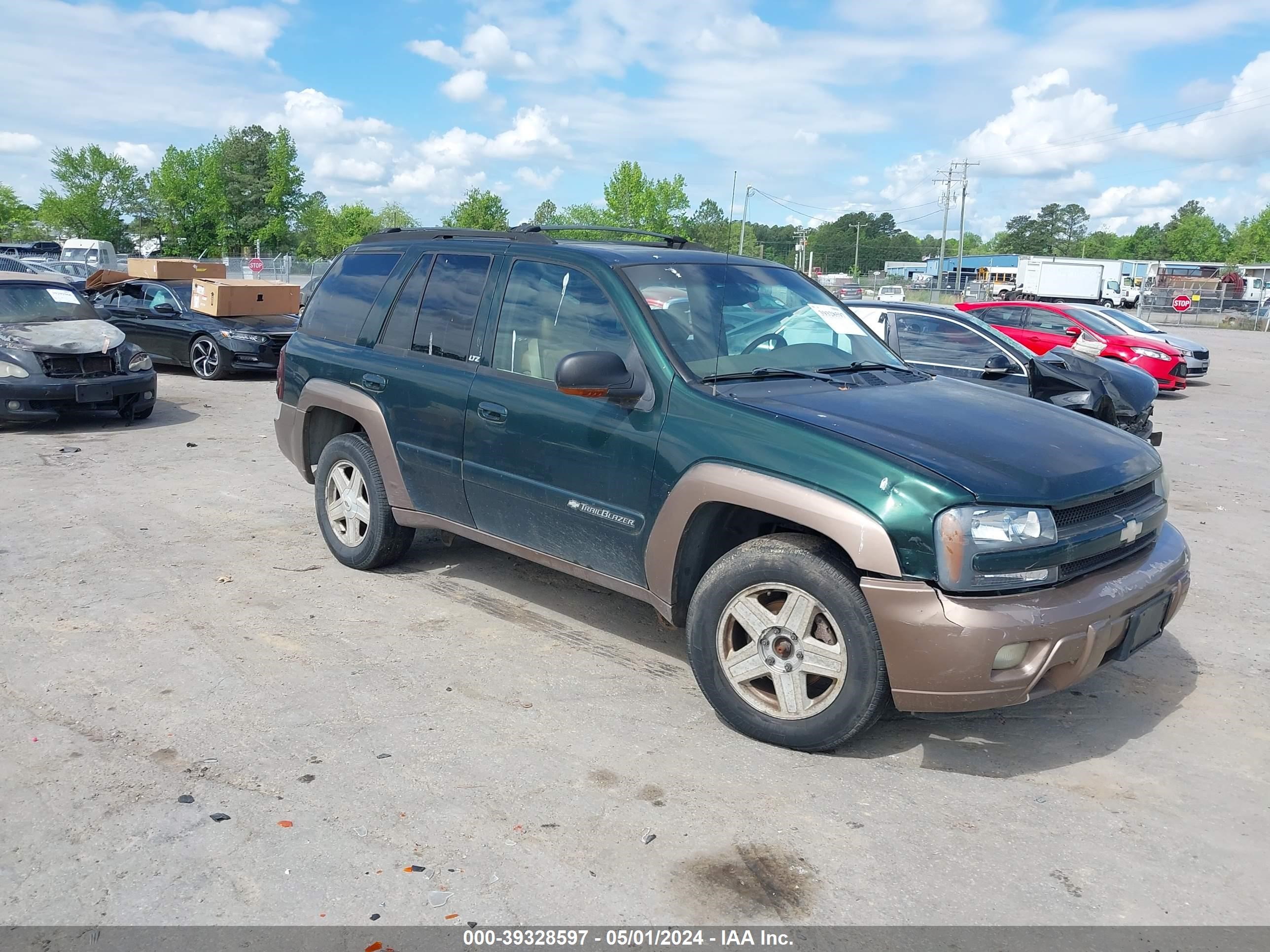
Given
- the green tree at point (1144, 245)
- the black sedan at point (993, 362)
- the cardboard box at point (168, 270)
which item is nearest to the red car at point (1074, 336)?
the black sedan at point (993, 362)

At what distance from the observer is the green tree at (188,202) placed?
77.9 meters

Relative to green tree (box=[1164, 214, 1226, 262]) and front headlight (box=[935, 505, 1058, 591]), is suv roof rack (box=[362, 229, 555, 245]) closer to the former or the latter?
front headlight (box=[935, 505, 1058, 591])

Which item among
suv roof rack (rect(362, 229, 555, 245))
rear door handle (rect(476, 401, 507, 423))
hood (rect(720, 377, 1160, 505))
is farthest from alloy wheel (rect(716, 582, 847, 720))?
suv roof rack (rect(362, 229, 555, 245))

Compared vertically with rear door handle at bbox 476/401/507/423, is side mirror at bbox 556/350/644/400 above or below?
above

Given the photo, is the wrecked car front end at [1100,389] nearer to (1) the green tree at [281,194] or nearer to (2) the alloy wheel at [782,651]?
(2) the alloy wheel at [782,651]

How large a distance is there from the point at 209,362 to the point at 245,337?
820 millimetres

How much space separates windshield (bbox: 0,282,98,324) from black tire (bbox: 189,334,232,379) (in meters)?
3.73

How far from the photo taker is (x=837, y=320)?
207 inches

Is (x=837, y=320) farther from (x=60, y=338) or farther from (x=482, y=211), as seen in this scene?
(x=482, y=211)

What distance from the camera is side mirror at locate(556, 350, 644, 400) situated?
419cm

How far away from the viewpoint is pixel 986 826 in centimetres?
351
